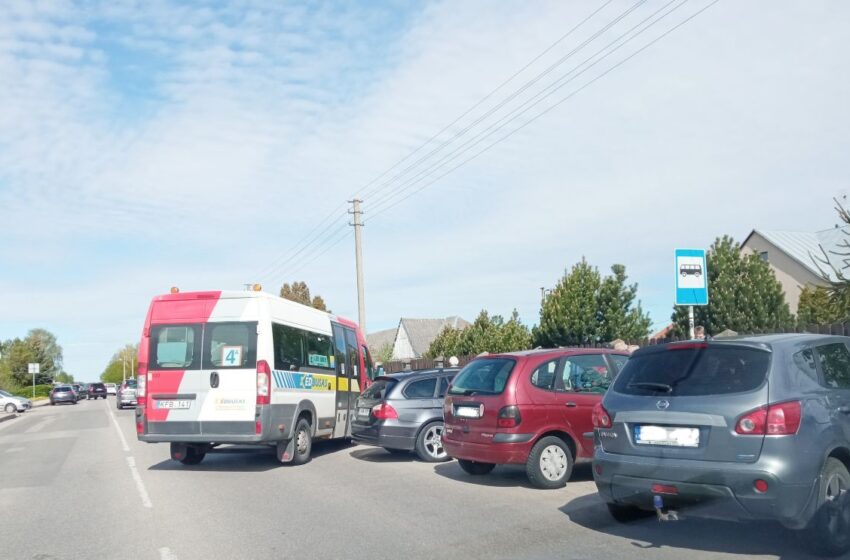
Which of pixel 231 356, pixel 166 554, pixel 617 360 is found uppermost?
pixel 231 356

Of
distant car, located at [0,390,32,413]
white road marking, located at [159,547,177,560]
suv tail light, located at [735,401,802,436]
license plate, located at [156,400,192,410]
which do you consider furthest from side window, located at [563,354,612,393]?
distant car, located at [0,390,32,413]

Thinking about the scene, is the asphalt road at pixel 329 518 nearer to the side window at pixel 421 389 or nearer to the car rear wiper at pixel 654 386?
the side window at pixel 421 389

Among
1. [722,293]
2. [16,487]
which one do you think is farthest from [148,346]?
[722,293]

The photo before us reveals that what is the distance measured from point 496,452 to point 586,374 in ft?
5.56

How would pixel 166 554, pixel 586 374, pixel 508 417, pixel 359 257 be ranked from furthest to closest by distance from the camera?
pixel 359 257, pixel 586 374, pixel 508 417, pixel 166 554

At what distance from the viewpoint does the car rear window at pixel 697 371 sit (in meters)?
6.36

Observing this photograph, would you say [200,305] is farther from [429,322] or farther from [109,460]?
[429,322]

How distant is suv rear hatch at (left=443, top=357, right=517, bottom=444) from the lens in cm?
980

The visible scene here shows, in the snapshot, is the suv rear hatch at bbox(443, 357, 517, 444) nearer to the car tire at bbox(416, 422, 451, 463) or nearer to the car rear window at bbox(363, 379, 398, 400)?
the car tire at bbox(416, 422, 451, 463)

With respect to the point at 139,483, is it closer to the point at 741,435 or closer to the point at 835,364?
the point at 741,435

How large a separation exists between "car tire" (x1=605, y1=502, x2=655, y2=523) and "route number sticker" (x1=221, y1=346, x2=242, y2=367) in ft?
21.5

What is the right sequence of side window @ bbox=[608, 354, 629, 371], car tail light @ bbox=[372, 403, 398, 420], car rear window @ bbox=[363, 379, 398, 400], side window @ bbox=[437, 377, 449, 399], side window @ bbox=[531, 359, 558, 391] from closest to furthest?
side window @ bbox=[531, 359, 558, 391] → side window @ bbox=[608, 354, 629, 371] → car tail light @ bbox=[372, 403, 398, 420] → side window @ bbox=[437, 377, 449, 399] → car rear window @ bbox=[363, 379, 398, 400]

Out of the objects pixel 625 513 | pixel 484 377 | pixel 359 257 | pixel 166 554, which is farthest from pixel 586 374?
pixel 359 257

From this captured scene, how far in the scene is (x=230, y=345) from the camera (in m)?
12.5
